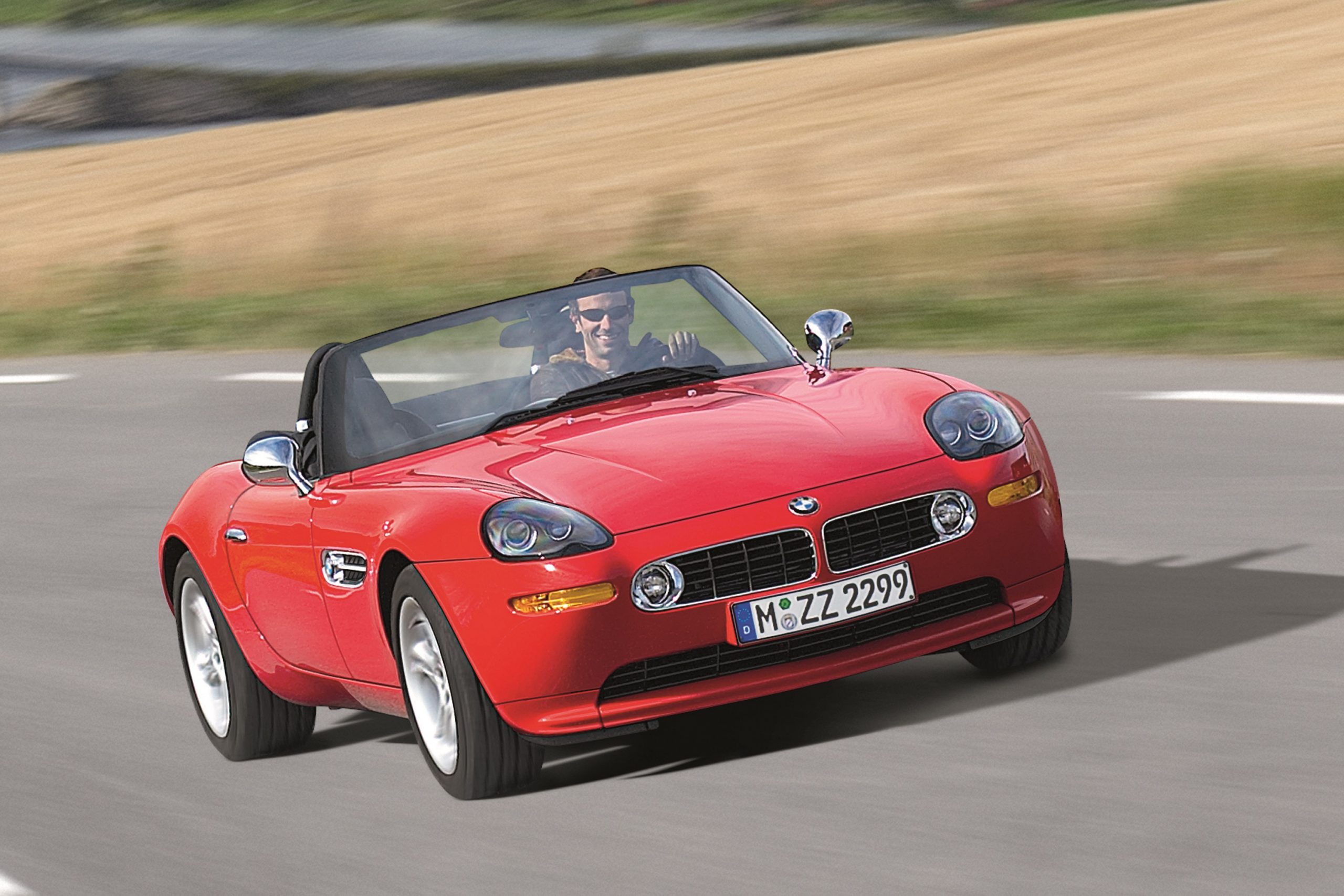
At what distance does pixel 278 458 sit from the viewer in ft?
18.3

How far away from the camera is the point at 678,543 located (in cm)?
471

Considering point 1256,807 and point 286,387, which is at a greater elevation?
point 1256,807

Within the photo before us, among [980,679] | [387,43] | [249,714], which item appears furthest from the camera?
[387,43]

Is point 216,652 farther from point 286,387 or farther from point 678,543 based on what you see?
point 286,387

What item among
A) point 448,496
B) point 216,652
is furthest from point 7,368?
point 448,496

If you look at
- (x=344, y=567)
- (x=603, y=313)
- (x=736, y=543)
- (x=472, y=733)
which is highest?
(x=603, y=313)

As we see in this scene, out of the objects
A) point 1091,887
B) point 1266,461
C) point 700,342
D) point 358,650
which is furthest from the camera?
point 1266,461

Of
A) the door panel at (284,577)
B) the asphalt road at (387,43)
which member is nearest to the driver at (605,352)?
the door panel at (284,577)

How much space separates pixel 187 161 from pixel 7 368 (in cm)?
1071

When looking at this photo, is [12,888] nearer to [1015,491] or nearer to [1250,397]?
[1015,491]

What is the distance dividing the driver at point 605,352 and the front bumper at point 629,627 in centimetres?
109

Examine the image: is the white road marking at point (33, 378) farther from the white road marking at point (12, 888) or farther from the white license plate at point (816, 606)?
the white license plate at point (816, 606)

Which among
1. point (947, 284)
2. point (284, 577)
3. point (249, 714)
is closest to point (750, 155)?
point (947, 284)

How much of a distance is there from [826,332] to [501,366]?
96 cm
